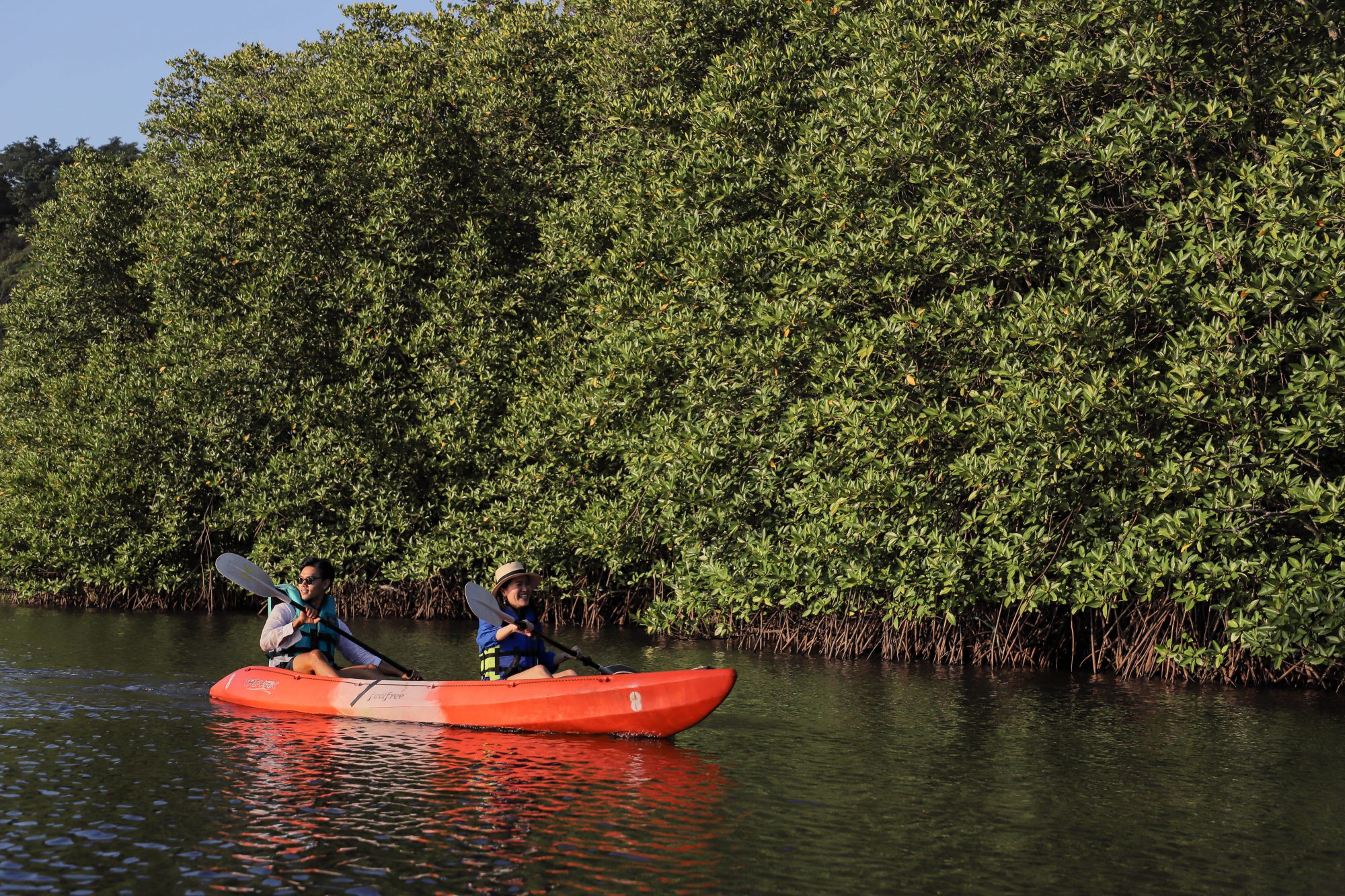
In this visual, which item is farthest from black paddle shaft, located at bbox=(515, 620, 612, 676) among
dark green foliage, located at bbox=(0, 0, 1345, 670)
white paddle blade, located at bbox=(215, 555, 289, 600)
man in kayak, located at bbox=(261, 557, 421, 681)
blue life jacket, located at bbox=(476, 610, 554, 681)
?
dark green foliage, located at bbox=(0, 0, 1345, 670)

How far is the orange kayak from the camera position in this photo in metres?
11.1

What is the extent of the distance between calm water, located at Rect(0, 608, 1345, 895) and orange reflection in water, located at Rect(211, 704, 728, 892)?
3cm

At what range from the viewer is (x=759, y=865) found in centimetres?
727

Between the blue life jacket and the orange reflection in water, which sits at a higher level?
the blue life jacket

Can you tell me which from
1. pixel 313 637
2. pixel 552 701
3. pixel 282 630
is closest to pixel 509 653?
pixel 552 701

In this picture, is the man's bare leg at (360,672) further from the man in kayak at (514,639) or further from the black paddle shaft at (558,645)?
the black paddle shaft at (558,645)

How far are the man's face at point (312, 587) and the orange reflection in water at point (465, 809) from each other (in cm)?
155

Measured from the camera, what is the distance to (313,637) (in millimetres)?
13422

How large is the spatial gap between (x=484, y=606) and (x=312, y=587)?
219 cm

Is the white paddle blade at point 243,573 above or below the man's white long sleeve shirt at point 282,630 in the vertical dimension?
above

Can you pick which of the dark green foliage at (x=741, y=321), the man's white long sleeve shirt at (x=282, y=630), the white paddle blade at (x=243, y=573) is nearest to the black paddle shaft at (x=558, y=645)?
the man's white long sleeve shirt at (x=282, y=630)

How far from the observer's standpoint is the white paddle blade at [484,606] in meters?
12.1

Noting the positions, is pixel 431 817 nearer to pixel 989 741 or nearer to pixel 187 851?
pixel 187 851

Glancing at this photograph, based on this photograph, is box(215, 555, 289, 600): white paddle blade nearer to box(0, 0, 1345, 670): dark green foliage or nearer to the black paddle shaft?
the black paddle shaft
